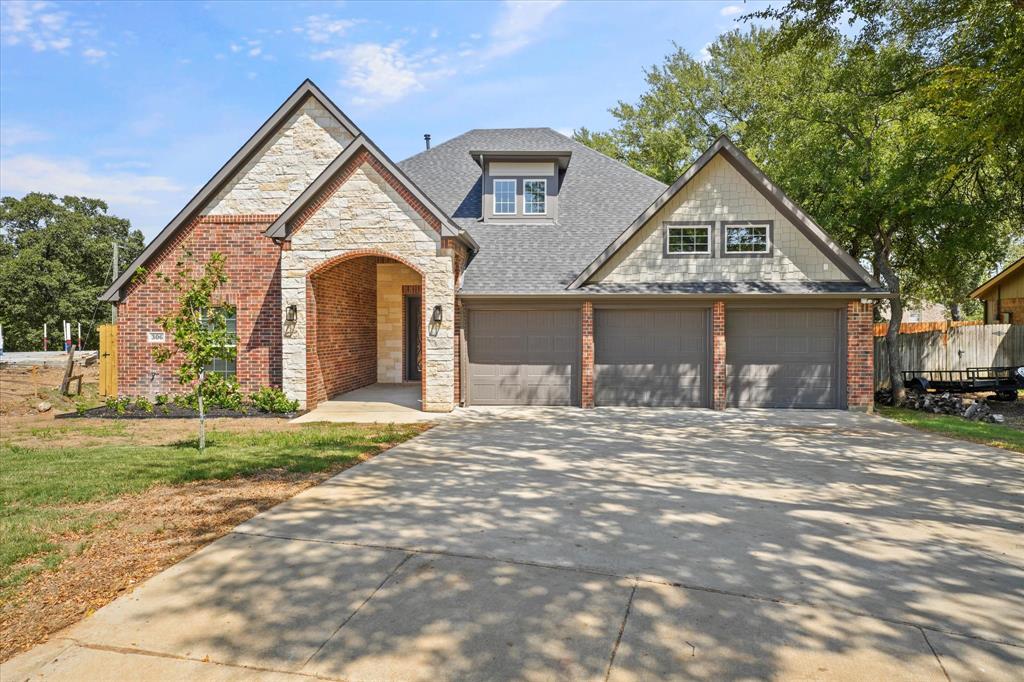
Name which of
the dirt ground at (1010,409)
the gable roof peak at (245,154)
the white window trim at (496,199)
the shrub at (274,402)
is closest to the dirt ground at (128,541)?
the shrub at (274,402)

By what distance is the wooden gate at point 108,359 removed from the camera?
16.5m

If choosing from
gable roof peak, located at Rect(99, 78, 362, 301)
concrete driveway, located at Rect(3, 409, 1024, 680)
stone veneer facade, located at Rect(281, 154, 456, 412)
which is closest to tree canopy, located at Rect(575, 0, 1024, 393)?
concrete driveway, located at Rect(3, 409, 1024, 680)

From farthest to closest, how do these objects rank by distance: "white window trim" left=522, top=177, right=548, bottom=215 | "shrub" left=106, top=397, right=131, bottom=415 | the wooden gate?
"white window trim" left=522, top=177, right=548, bottom=215, the wooden gate, "shrub" left=106, top=397, right=131, bottom=415

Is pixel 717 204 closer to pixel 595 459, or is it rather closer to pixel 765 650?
pixel 595 459

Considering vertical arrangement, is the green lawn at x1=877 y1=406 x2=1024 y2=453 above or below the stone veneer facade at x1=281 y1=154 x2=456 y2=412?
below

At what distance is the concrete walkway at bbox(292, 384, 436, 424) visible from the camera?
42.7 feet

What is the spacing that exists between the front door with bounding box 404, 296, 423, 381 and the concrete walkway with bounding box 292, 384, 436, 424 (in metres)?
1.96

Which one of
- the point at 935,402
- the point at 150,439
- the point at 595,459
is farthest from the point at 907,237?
the point at 150,439

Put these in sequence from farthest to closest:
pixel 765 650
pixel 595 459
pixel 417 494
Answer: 1. pixel 595 459
2. pixel 417 494
3. pixel 765 650

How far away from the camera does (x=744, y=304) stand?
48.8ft

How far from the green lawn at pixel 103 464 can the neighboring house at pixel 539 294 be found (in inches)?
130

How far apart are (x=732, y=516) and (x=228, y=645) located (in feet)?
16.2

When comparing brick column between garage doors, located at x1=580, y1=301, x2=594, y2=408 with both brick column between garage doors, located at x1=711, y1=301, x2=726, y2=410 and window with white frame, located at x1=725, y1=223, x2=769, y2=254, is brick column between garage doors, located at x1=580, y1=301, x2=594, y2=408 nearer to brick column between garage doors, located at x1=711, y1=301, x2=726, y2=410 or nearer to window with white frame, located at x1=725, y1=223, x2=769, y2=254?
brick column between garage doors, located at x1=711, y1=301, x2=726, y2=410

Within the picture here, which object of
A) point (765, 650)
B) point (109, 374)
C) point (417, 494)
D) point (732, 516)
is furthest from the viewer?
point (109, 374)
